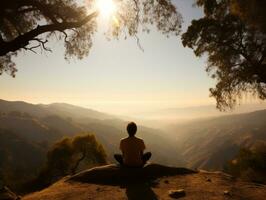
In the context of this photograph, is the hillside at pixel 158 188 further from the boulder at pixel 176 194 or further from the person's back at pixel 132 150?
the person's back at pixel 132 150

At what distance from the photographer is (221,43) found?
25500 millimetres

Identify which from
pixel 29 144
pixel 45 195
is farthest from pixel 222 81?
pixel 29 144

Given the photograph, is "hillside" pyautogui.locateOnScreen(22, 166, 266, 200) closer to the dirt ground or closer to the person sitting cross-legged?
the dirt ground

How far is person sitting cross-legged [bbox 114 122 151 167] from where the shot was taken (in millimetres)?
12418

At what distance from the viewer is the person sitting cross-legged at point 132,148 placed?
489 inches

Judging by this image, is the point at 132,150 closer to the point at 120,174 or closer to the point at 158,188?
the point at 120,174

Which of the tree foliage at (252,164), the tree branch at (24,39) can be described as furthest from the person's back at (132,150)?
the tree foliage at (252,164)

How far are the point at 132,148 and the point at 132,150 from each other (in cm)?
11

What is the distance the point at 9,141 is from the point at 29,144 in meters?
12.9

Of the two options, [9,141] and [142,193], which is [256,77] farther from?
[9,141]

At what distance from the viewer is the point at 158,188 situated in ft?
36.6

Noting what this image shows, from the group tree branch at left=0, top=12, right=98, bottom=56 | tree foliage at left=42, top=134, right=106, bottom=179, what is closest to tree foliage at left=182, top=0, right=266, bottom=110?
tree branch at left=0, top=12, right=98, bottom=56

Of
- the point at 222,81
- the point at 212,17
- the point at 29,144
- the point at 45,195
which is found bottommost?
the point at 29,144

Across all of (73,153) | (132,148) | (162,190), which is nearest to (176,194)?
(162,190)
